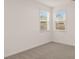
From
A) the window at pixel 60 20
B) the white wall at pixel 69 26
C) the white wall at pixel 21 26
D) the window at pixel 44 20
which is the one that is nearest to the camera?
the white wall at pixel 21 26

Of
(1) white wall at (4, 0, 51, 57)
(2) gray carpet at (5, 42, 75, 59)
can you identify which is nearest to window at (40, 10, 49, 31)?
(1) white wall at (4, 0, 51, 57)

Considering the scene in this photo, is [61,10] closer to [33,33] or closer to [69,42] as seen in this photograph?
[69,42]

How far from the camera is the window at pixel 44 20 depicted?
528 cm

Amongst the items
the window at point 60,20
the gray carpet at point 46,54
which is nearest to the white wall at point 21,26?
the gray carpet at point 46,54

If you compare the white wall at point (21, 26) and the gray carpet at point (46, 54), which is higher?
the white wall at point (21, 26)

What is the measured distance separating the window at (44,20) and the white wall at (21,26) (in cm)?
36

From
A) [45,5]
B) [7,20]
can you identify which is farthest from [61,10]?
[7,20]

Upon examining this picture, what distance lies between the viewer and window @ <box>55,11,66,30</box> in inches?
218

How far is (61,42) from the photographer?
557cm

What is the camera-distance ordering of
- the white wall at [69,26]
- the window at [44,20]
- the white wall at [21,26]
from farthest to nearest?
the window at [44,20]
the white wall at [69,26]
the white wall at [21,26]

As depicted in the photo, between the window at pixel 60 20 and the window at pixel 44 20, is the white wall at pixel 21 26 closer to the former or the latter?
the window at pixel 44 20

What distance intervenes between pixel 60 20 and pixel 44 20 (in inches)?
41.1

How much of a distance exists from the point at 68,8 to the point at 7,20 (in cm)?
352
